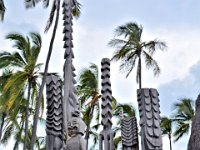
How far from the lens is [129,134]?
9.46m

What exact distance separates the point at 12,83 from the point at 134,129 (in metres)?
12.8

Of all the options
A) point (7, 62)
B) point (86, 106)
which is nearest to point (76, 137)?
point (7, 62)

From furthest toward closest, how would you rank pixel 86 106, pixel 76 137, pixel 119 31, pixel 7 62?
pixel 86 106 < pixel 119 31 < pixel 7 62 < pixel 76 137

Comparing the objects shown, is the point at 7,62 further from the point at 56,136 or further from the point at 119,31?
the point at 56,136

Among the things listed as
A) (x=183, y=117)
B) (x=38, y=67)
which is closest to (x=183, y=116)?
(x=183, y=117)

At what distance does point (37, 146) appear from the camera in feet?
125

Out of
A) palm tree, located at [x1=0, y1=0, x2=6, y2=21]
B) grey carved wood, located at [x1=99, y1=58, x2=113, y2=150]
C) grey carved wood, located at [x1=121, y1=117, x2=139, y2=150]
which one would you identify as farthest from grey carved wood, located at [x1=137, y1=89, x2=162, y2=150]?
palm tree, located at [x1=0, y1=0, x2=6, y2=21]

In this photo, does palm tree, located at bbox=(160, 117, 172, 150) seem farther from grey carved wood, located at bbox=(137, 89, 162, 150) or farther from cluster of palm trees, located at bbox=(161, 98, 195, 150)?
grey carved wood, located at bbox=(137, 89, 162, 150)

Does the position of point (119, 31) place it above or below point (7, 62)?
above

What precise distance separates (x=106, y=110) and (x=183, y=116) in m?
21.0

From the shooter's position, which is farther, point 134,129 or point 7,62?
point 7,62

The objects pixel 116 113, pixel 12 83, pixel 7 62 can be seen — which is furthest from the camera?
pixel 116 113

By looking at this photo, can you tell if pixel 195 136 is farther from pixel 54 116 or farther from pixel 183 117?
pixel 183 117

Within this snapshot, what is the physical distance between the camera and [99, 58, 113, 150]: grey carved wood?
9.77m
